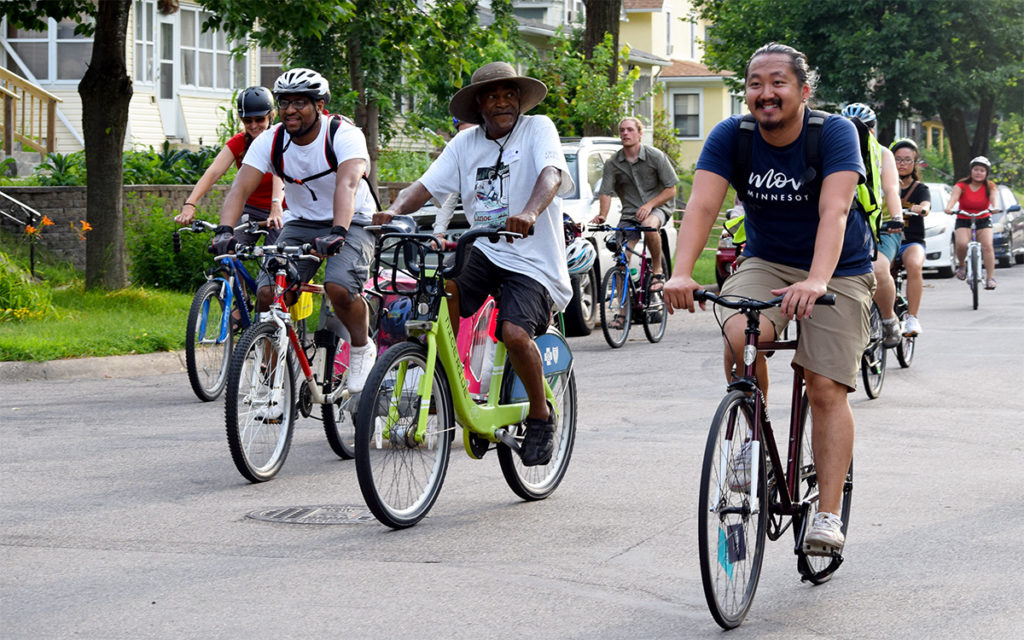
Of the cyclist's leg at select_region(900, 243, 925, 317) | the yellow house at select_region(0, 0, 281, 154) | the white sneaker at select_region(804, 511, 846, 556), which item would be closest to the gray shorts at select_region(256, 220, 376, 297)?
the white sneaker at select_region(804, 511, 846, 556)

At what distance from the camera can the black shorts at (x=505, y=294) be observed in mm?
6859

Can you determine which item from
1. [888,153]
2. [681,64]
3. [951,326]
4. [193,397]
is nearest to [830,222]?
[888,153]

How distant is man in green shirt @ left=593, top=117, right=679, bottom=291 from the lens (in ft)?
49.0

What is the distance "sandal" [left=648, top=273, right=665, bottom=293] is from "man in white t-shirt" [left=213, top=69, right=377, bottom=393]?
6586 millimetres

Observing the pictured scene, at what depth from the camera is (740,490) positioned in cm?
493

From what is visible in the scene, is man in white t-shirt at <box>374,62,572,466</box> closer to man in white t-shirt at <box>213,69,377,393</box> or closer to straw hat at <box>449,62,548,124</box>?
straw hat at <box>449,62,548,124</box>

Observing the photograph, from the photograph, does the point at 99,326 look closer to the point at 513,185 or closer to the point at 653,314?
the point at 653,314

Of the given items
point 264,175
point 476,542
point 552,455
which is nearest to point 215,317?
point 264,175

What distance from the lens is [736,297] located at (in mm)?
5059

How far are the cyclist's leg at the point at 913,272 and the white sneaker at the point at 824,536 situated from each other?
7.47m

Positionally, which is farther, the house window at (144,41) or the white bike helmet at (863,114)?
the house window at (144,41)

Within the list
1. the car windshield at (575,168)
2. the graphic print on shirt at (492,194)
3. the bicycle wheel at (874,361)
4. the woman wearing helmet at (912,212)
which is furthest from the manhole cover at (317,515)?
the car windshield at (575,168)

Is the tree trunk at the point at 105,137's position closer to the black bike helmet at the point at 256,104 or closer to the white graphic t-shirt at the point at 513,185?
the black bike helmet at the point at 256,104

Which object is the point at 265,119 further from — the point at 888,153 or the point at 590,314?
the point at 590,314
